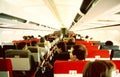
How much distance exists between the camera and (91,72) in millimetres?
2230

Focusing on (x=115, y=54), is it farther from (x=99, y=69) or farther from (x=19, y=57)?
(x=99, y=69)

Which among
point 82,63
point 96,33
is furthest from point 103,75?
point 96,33

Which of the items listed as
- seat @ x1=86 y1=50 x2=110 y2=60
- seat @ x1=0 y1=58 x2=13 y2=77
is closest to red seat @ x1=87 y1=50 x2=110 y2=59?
seat @ x1=86 y1=50 x2=110 y2=60

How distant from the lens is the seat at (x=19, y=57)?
235 inches

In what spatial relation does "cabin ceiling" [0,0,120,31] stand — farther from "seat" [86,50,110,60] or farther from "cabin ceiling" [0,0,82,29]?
"seat" [86,50,110,60]

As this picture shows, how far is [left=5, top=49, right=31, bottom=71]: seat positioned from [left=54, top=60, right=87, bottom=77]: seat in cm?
219

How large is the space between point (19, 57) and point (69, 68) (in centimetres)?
235

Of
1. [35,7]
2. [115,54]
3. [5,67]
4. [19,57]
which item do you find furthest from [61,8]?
[5,67]

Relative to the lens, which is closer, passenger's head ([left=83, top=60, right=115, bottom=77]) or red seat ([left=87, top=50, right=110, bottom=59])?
passenger's head ([left=83, top=60, right=115, bottom=77])

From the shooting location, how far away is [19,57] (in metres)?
6.00

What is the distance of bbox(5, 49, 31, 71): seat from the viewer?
19.6 feet

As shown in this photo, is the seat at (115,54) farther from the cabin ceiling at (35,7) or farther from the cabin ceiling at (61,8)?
the cabin ceiling at (35,7)

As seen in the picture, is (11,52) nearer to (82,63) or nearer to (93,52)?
(93,52)

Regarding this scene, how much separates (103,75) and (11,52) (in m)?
4.13
